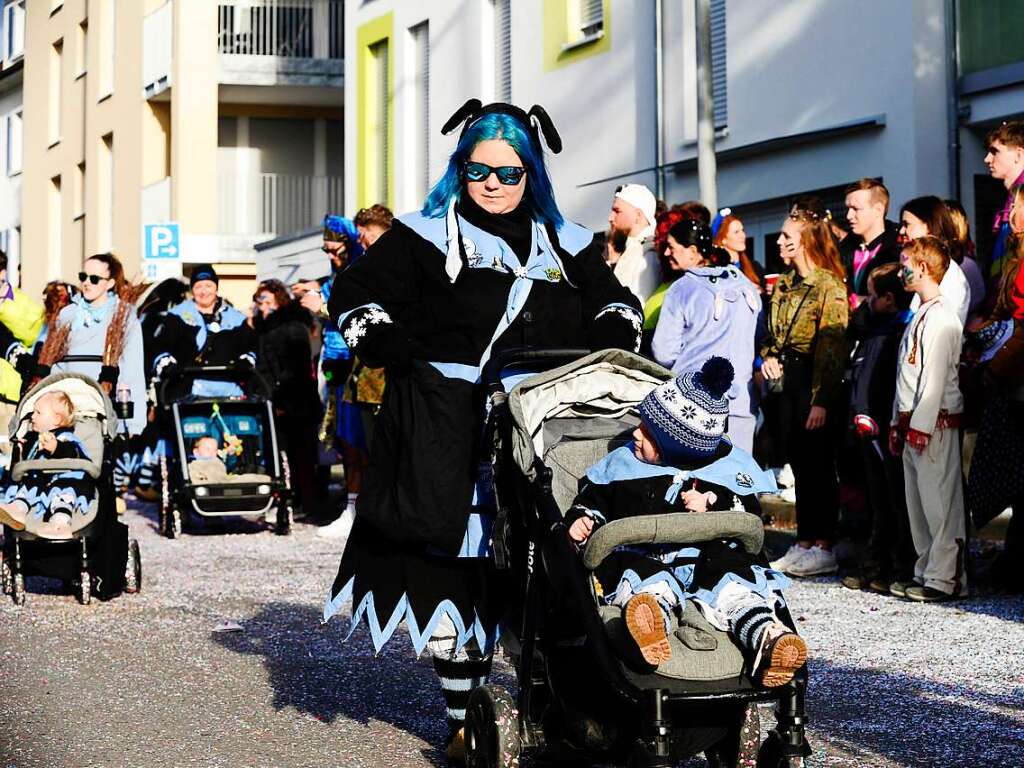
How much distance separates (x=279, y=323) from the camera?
1514 cm

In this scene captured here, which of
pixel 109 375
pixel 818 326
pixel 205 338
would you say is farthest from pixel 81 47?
pixel 818 326

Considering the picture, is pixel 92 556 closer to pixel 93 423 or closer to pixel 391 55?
pixel 93 423

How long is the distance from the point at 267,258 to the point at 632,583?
90.5ft

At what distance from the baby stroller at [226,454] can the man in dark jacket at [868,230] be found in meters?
5.15

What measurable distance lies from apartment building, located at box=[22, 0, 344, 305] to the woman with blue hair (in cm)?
2652

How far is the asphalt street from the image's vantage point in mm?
5945

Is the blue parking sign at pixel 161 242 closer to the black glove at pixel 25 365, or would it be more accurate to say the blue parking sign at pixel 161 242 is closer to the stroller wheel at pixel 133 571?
the black glove at pixel 25 365

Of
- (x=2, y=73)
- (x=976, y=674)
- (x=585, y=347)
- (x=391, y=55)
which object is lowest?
(x=976, y=674)

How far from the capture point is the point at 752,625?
4.46 meters

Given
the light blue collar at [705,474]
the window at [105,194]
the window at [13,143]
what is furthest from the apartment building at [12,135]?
the light blue collar at [705,474]

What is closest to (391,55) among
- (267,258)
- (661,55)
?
(267,258)

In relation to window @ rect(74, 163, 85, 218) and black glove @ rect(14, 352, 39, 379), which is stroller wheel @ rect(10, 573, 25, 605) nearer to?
black glove @ rect(14, 352, 39, 379)

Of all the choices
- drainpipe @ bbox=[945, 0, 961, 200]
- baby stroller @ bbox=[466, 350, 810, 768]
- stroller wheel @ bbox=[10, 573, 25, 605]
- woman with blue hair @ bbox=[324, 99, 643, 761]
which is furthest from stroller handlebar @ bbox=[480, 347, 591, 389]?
drainpipe @ bbox=[945, 0, 961, 200]

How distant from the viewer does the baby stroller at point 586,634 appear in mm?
4473
